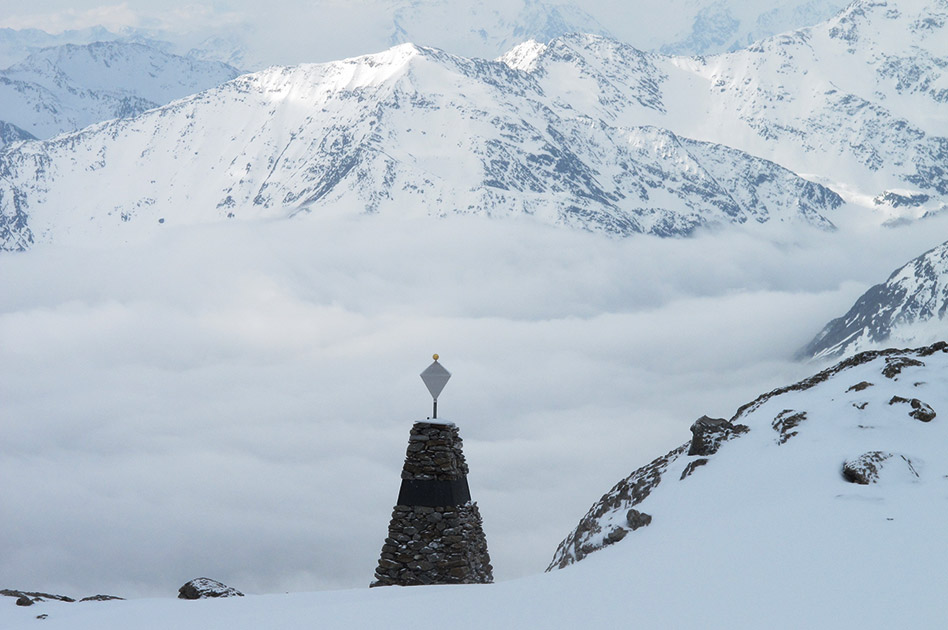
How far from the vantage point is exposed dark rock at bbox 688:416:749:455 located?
18.2 meters

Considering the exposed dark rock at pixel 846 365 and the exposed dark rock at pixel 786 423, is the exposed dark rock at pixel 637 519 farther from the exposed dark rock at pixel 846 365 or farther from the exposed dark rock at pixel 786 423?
the exposed dark rock at pixel 846 365

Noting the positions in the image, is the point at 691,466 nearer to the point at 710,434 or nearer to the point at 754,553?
the point at 710,434

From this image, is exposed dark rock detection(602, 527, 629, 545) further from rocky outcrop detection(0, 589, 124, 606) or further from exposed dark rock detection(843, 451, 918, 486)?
rocky outcrop detection(0, 589, 124, 606)

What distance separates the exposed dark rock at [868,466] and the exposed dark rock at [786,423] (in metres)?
2.09

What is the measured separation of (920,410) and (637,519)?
491cm

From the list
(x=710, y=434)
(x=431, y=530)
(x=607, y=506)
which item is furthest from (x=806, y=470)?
(x=431, y=530)

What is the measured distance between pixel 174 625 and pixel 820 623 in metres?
8.83

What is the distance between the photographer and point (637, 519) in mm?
16125

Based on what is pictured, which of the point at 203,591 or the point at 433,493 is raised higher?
the point at 433,493

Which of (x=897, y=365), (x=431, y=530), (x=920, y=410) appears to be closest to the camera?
(x=920, y=410)

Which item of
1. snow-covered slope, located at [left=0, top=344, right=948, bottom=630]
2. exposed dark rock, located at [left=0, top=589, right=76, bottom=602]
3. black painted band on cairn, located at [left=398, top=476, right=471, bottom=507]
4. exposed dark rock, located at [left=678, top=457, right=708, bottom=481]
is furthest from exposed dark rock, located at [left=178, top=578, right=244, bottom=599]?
exposed dark rock, located at [left=678, top=457, right=708, bottom=481]

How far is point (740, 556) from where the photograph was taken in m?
13.1

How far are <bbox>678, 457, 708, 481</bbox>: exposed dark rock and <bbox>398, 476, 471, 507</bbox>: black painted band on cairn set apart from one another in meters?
3.82

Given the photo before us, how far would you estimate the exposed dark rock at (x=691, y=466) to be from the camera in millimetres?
17453
